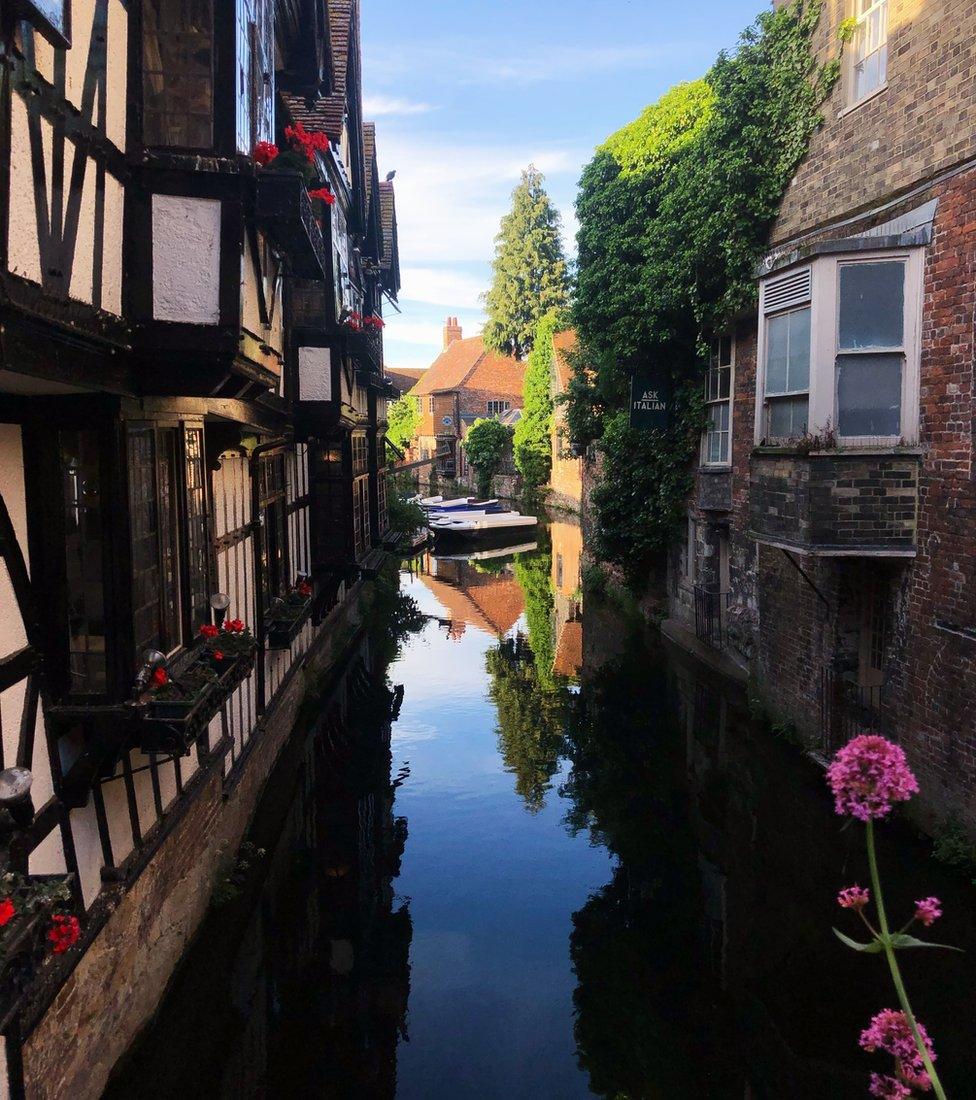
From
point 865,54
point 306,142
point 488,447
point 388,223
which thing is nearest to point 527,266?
point 488,447

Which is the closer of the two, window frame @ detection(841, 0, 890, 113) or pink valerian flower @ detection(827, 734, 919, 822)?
pink valerian flower @ detection(827, 734, 919, 822)

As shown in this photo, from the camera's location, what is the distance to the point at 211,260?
5738 millimetres

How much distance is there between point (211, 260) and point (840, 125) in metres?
8.17

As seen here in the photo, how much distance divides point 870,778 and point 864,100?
9.71 meters

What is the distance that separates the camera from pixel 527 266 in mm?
57781

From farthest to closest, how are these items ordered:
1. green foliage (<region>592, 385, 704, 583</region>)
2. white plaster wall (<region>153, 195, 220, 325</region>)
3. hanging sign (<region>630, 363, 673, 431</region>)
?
green foliage (<region>592, 385, 704, 583</region>) → hanging sign (<region>630, 363, 673, 431</region>) → white plaster wall (<region>153, 195, 220, 325</region>)

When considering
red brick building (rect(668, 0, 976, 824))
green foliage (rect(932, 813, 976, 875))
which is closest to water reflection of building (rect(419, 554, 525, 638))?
red brick building (rect(668, 0, 976, 824))

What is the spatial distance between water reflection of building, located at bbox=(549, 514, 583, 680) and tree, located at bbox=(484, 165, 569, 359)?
19689mm

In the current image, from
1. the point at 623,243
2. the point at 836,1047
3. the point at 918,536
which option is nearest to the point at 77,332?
the point at 836,1047

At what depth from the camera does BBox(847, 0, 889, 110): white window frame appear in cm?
980

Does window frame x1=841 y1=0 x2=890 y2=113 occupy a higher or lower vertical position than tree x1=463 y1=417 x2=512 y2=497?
higher

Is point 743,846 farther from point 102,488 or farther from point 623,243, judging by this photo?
point 623,243

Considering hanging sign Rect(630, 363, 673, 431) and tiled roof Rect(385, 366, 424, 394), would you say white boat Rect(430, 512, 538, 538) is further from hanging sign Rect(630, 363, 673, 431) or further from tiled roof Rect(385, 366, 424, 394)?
tiled roof Rect(385, 366, 424, 394)

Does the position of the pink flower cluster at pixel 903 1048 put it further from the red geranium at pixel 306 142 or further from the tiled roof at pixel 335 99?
the tiled roof at pixel 335 99
